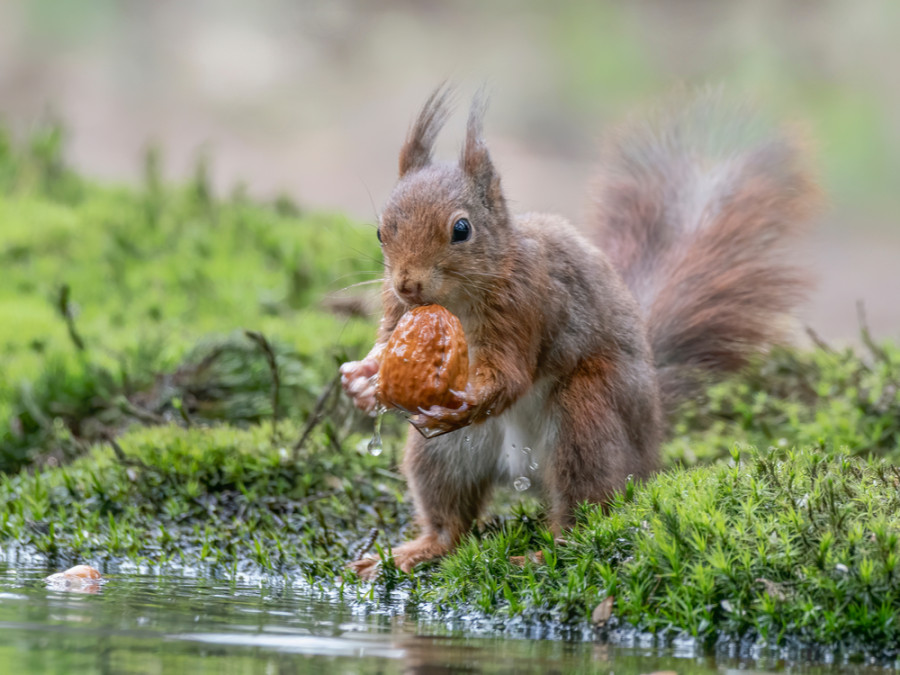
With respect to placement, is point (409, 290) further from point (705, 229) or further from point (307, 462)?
point (705, 229)

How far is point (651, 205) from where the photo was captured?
14.4ft

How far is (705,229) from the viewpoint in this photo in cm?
430

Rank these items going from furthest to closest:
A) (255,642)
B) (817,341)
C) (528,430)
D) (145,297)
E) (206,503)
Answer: (145,297) → (817,341) → (206,503) → (528,430) → (255,642)

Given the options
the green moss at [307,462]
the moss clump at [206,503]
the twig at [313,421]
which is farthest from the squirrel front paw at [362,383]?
the twig at [313,421]

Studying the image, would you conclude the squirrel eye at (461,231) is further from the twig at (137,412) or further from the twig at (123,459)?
the twig at (137,412)

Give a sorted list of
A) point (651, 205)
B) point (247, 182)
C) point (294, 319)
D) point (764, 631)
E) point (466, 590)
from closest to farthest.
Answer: point (764, 631)
point (466, 590)
point (651, 205)
point (294, 319)
point (247, 182)

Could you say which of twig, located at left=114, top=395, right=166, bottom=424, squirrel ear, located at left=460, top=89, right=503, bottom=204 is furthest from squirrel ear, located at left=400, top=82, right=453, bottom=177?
twig, located at left=114, top=395, right=166, bottom=424

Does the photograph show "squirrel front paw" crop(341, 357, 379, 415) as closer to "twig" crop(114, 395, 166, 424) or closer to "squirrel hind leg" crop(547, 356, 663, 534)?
"squirrel hind leg" crop(547, 356, 663, 534)

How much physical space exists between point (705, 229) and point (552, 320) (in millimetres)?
1071

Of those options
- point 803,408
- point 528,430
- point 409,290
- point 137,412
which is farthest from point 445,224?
point 803,408

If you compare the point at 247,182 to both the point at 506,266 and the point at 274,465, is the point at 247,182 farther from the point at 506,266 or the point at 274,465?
the point at 506,266

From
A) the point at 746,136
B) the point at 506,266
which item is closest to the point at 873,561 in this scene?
the point at 506,266

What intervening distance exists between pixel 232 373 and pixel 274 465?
1020 millimetres

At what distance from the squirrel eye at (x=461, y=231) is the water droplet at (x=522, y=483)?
2.44 ft
